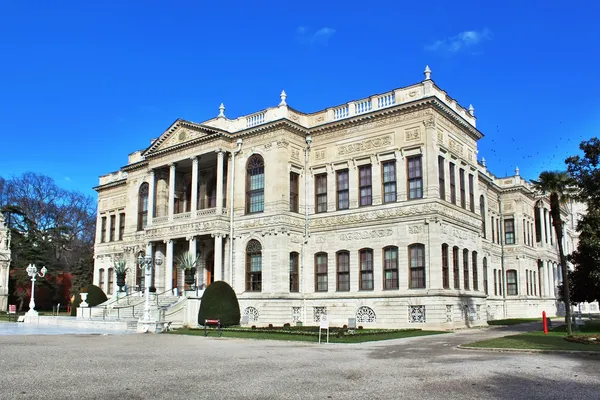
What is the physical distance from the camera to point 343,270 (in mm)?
35094

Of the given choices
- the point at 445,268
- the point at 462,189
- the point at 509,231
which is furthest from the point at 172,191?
the point at 509,231

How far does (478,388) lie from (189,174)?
35.1 metres

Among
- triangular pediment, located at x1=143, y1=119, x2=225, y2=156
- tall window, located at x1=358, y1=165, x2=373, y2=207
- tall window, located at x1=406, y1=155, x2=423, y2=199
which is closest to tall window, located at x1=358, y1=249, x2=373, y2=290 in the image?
tall window, located at x1=358, y1=165, x2=373, y2=207

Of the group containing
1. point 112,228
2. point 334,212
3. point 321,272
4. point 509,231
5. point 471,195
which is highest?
point 471,195

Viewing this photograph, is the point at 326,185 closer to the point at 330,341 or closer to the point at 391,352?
the point at 330,341

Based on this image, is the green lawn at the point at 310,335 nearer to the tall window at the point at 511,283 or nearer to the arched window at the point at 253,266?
the arched window at the point at 253,266

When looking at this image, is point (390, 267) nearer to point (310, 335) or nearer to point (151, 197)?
point (310, 335)

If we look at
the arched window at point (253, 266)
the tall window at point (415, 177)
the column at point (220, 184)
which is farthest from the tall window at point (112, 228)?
the tall window at point (415, 177)

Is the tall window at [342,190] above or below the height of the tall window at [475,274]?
above

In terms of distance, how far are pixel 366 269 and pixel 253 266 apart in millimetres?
7197

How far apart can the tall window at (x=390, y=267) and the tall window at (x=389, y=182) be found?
2893 mm

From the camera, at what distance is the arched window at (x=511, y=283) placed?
52125 mm

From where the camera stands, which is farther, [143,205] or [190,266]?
[143,205]

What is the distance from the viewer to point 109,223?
53.2 m
